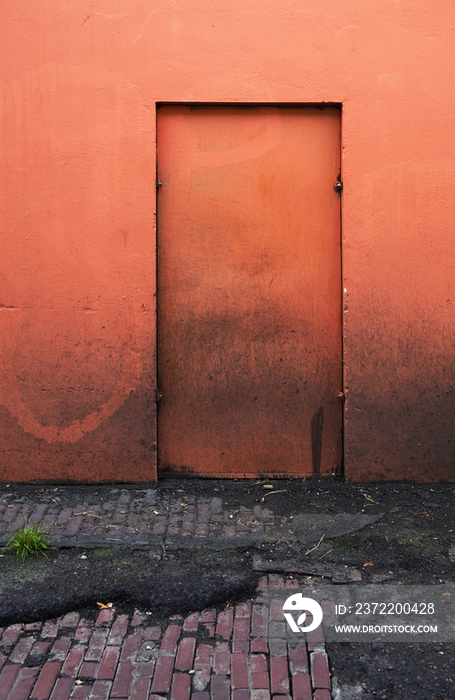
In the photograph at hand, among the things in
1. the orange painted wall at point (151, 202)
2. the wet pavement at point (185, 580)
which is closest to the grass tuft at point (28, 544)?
the wet pavement at point (185, 580)

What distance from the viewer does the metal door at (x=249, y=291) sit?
14.7 feet

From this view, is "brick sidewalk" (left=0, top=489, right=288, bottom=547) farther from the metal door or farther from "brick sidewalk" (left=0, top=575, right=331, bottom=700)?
"brick sidewalk" (left=0, top=575, right=331, bottom=700)

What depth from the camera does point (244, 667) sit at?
8.66 ft

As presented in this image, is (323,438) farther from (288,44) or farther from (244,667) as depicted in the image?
(288,44)

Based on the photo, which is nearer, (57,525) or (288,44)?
(57,525)

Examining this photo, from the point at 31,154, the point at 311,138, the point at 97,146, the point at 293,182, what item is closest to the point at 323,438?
the point at 293,182

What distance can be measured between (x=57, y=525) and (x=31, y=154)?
8.87 feet

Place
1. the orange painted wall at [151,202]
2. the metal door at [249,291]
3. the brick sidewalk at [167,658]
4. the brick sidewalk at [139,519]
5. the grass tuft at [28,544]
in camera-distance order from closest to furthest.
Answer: the brick sidewalk at [167,658]
the grass tuft at [28,544]
the brick sidewalk at [139,519]
the orange painted wall at [151,202]
the metal door at [249,291]

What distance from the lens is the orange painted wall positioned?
14.2 ft

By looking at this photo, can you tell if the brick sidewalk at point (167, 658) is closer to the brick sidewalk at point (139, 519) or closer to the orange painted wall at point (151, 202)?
the brick sidewalk at point (139, 519)

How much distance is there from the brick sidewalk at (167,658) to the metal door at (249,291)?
1.73m

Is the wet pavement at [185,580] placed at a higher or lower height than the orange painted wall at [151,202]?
lower

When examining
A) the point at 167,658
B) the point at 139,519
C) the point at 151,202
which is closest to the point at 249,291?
the point at 151,202

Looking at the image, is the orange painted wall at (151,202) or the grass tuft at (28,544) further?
the orange painted wall at (151,202)
